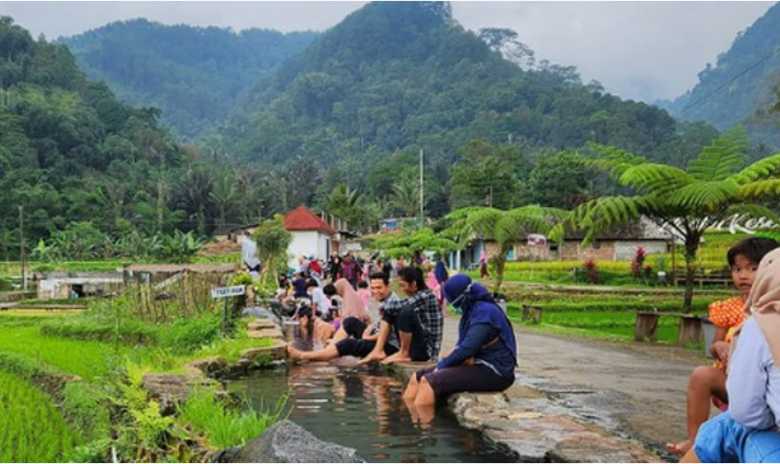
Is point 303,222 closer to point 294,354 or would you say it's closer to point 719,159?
point 719,159

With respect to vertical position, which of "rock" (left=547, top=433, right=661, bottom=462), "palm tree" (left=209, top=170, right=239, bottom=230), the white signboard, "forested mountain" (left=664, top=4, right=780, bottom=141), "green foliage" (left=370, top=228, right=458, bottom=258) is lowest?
Answer: "rock" (left=547, top=433, right=661, bottom=462)

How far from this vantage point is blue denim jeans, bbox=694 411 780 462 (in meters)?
2.72

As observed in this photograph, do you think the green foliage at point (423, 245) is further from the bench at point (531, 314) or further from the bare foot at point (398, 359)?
the bare foot at point (398, 359)

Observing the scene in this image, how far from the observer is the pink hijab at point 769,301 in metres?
2.64

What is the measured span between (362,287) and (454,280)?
9.19 metres

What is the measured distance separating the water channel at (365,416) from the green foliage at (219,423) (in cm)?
71

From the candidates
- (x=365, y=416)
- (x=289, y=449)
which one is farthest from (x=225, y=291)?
(x=289, y=449)

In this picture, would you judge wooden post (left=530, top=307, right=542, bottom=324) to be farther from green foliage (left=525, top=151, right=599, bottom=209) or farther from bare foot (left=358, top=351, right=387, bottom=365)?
green foliage (left=525, top=151, right=599, bottom=209)

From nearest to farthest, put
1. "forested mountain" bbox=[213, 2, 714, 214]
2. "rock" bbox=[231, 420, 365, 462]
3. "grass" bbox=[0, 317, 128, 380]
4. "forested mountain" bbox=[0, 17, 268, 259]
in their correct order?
1. "rock" bbox=[231, 420, 365, 462]
2. "grass" bbox=[0, 317, 128, 380]
3. "forested mountain" bbox=[0, 17, 268, 259]
4. "forested mountain" bbox=[213, 2, 714, 214]

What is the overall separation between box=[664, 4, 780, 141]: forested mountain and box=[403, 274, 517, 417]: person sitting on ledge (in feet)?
378

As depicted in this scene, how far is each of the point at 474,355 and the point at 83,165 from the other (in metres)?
82.7

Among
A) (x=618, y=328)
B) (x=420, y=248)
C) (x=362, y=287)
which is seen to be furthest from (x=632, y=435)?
(x=420, y=248)

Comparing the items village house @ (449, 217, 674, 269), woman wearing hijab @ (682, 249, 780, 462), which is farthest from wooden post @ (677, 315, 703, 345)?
village house @ (449, 217, 674, 269)

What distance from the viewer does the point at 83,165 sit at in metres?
82.9
